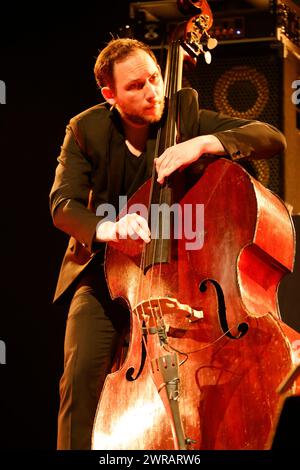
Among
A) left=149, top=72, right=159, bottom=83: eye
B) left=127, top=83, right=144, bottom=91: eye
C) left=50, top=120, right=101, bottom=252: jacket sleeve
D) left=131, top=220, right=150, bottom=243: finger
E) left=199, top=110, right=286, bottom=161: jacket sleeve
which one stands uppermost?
left=149, top=72, right=159, bottom=83: eye

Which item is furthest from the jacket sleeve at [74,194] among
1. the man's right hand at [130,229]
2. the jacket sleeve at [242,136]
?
the jacket sleeve at [242,136]

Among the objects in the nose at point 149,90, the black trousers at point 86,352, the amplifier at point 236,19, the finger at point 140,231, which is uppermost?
the amplifier at point 236,19

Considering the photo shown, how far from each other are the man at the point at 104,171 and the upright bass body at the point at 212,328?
16cm

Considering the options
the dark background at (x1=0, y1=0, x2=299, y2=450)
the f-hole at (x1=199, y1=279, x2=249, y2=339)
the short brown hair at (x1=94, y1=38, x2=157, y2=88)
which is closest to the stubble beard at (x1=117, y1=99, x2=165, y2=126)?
the short brown hair at (x1=94, y1=38, x2=157, y2=88)

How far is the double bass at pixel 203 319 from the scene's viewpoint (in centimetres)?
188

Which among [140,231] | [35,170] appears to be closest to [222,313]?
[140,231]

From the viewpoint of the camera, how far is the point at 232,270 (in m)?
2.01

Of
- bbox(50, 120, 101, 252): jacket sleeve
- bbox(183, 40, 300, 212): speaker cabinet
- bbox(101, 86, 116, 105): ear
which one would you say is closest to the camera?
bbox(50, 120, 101, 252): jacket sleeve

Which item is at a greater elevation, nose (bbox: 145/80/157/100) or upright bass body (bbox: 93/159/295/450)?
nose (bbox: 145/80/157/100)

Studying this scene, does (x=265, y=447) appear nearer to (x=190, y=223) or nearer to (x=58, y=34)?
(x=190, y=223)

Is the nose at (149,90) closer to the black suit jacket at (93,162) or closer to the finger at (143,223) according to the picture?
the black suit jacket at (93,162)

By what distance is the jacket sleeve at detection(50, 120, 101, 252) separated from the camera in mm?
2361

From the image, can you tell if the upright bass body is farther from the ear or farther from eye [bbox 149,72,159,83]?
the ear

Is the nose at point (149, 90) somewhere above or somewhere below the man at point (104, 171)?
above
